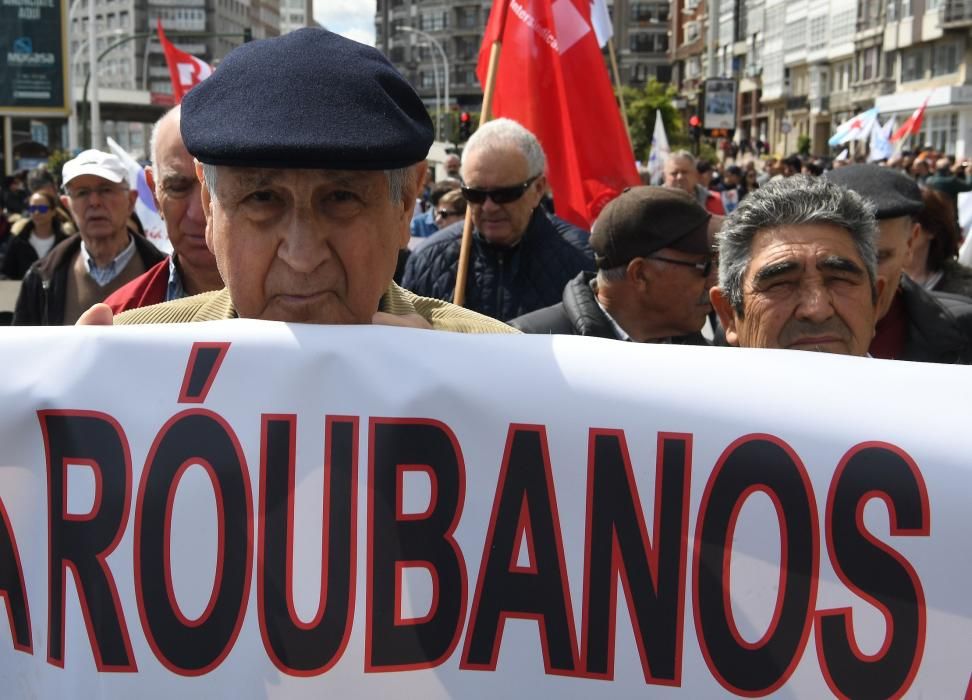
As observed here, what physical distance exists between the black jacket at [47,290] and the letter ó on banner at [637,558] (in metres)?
3.70

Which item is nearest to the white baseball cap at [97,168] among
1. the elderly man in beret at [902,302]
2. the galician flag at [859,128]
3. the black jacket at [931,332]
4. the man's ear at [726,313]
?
the elderly man in beret at [902,302]

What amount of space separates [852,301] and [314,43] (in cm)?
123

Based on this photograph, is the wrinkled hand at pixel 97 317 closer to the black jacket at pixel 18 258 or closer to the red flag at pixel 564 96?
the red flag at pixel 564 96

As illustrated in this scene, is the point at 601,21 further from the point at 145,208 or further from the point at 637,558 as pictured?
the point at 637,558

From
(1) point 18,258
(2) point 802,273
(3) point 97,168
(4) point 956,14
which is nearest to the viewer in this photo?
(2) point 802,273

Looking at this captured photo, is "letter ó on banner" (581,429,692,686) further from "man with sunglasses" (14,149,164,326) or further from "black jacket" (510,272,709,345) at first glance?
"man with sunglasses" (14,149,164,326)

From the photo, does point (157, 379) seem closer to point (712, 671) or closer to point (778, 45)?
point (712, 671)

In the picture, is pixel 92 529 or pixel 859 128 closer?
pixel 92 529

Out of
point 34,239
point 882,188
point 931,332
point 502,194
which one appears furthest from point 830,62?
point 931,332

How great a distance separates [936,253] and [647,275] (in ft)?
5.45

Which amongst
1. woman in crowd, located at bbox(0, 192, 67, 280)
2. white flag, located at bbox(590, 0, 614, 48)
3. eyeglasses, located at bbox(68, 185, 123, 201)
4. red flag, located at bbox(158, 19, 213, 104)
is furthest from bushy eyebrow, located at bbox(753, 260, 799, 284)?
woman in crowd, located at bbox(0, 192, 67, 280)

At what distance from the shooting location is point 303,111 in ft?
5.96

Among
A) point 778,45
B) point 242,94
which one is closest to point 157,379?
point 242,94

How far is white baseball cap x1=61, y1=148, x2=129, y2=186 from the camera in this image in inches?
229
